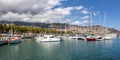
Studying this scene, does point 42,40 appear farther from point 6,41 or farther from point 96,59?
point 96,59

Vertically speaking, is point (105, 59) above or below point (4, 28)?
below

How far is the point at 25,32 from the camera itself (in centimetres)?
18488

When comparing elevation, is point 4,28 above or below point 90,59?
above

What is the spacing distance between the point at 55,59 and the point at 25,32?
483 feet

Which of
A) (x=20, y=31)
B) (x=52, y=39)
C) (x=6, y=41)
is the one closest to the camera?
(x=6, y=41)

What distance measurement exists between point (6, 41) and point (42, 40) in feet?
98.6

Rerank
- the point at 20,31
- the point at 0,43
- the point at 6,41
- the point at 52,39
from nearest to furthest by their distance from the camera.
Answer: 1. the point at 0,43
2. the point at 6,41
3. the point at 52,39
4. the point at 20,31

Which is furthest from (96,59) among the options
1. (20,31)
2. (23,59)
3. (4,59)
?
(20,31)

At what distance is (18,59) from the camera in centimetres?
4178

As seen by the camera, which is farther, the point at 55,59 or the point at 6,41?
the point at 6,41

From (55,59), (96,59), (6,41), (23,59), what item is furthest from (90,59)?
(6,41)

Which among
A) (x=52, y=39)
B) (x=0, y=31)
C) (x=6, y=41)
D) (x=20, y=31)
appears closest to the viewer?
(x=6, y=41)

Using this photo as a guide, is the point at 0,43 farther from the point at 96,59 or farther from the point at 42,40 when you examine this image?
the point at 96,59

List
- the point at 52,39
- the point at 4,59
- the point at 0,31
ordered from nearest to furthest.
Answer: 1. the point at 4,59
2. the point at 52,39
3. the point at 0,31
